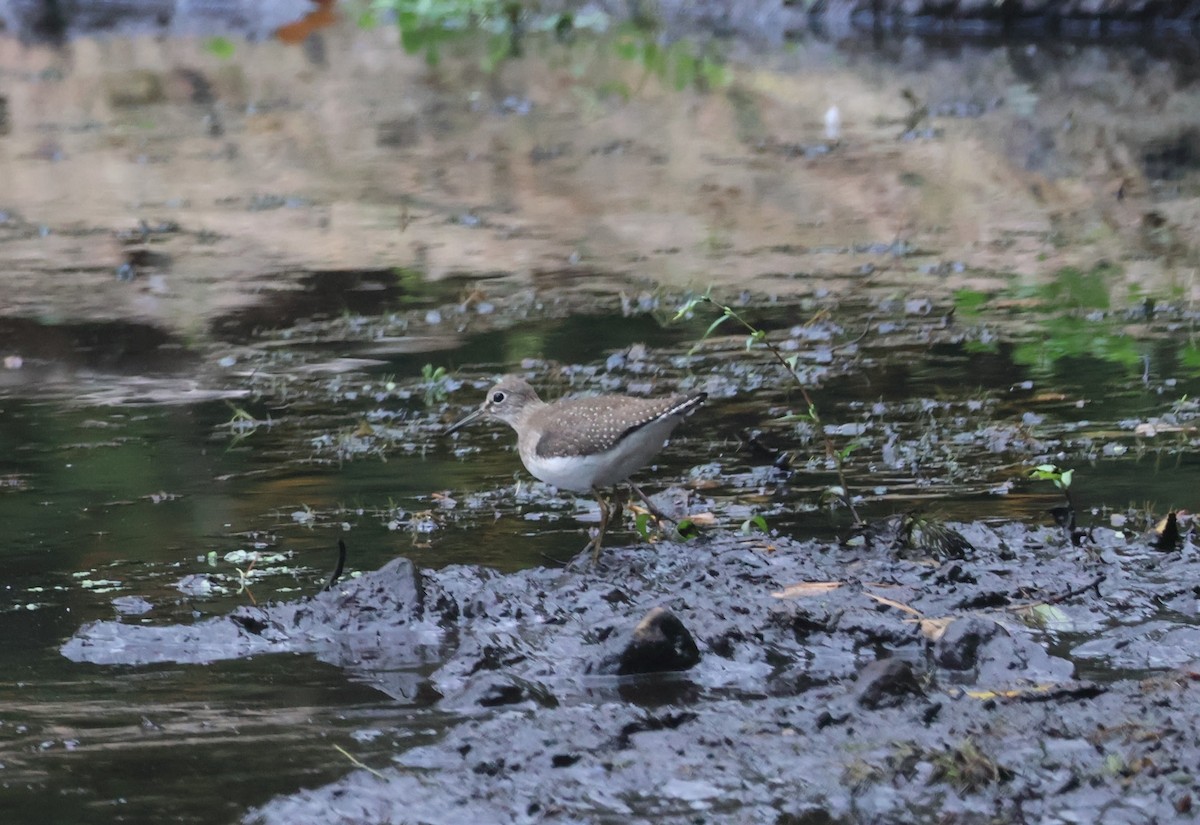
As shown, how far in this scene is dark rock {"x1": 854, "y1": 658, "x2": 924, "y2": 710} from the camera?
4758 mm

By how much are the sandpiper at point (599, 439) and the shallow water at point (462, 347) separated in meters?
0.36

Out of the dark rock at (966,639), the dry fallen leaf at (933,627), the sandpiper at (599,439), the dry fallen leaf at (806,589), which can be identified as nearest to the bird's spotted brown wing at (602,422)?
the sandpiper at (599,439)

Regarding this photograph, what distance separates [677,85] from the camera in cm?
Answer: 2494

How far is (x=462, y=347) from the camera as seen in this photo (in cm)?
1072

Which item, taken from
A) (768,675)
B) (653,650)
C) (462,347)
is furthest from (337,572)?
(462,347)

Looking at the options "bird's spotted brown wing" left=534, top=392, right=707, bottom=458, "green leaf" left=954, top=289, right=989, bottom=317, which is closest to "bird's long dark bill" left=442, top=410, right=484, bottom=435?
"bird's spotted brown wing" left=534, top=392, right=707, bottom=458

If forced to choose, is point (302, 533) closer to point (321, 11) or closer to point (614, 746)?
point (614, 746)

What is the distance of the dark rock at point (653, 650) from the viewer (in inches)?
211

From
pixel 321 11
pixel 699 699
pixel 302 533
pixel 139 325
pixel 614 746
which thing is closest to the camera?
pixel 614 746

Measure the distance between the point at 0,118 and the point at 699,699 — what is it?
21891mm

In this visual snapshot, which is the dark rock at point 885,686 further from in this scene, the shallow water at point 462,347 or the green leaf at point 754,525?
the green leaf at point 754,525

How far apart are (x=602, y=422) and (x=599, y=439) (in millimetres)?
94

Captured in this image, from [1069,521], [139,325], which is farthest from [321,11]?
[1069,521]

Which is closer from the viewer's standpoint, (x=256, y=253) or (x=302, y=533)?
(x=302, y=533)
